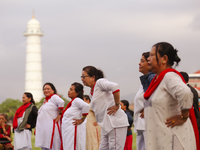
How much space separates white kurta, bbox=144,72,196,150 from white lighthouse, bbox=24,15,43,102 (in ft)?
241

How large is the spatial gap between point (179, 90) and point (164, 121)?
0.37 m

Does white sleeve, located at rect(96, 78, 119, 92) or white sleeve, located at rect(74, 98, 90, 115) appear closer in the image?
white sleeve, located at rect(96, 78, 119, 92)

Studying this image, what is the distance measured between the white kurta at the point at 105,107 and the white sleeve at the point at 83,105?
117 centimetres

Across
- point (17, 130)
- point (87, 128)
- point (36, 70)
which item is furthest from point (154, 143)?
point (36, 70)

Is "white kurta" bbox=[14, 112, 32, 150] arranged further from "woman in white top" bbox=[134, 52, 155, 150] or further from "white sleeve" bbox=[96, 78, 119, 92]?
"woman in white top" bbox=[134, 52, 155, 150]

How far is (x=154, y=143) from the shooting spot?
12.0 ft

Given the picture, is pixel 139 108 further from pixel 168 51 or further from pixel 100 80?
pixel 168 51

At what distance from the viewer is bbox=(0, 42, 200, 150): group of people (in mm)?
3551

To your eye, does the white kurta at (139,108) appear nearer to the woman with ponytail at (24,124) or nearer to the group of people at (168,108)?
the group of people at (168,108)

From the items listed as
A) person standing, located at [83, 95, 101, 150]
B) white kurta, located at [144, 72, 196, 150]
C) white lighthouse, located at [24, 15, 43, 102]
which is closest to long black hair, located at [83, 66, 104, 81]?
person standing, located at [83, 95, 101, 150]

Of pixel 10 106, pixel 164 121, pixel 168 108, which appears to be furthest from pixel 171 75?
pixel 10 106

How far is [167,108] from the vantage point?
3576 mm

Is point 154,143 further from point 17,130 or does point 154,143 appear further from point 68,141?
point 17,130

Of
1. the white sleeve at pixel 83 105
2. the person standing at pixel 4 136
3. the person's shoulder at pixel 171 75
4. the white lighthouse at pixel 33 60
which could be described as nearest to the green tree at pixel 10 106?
the white lighthouse at pixel 33 60
